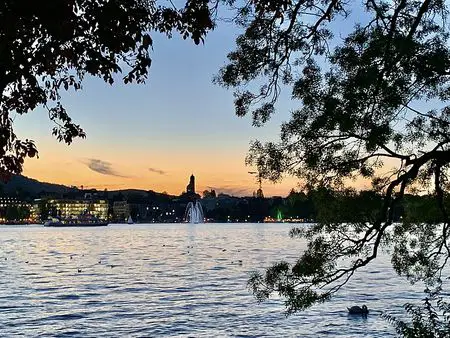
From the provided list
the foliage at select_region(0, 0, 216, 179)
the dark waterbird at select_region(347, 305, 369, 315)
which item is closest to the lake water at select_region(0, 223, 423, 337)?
the dark waterbird at select_region(347, 305, 369, 315)

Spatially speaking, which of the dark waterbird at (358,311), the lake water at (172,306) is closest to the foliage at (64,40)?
the lake water at (172,306)

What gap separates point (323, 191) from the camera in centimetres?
1077

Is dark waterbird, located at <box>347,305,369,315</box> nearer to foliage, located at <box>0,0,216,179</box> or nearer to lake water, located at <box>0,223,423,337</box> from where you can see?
lake water, located at <box>0,223,423,337</box>

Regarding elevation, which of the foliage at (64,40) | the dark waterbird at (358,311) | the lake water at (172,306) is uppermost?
the foliage at (64,40)

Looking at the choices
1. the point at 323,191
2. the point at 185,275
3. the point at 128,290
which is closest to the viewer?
the point at 323,191

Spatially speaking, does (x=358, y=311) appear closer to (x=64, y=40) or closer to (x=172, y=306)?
(x=172, y=306)

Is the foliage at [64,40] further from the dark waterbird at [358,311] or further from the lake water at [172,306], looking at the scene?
the dark waterbird at [358,311]

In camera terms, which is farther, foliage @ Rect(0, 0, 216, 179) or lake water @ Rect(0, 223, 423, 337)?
lake water @ Rect(0, 223, 423, 337)

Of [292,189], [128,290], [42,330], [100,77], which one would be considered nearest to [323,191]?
[292,189]

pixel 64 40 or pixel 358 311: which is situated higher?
pixel 64 40

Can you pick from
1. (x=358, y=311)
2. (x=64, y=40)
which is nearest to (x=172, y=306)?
(x=358, y=311)

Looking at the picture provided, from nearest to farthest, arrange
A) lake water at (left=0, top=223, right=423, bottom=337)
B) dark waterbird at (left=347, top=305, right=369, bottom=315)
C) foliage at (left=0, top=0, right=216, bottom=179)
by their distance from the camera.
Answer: foliage at (left=0, top=0, right=216, bottom=179) < lake water at (left=0, top=223, right=423, bottom=337) < dark waterbird at (left=347, top=305, right=369, bottom=315)

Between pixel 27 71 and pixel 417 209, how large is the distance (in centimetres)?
924

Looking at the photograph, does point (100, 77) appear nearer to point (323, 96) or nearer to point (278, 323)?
point (323, 96)
